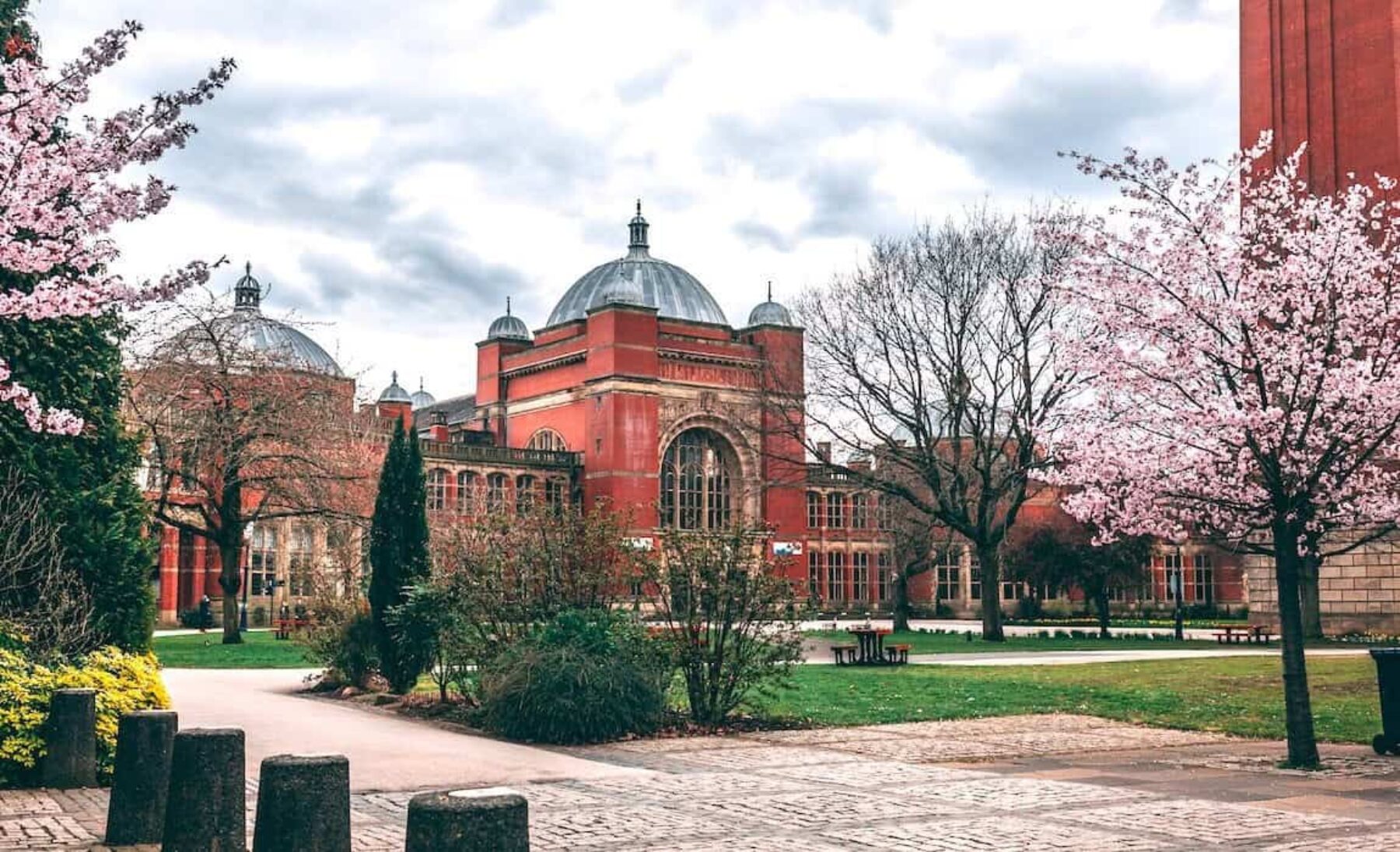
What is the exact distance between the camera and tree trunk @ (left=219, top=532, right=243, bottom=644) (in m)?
33.1

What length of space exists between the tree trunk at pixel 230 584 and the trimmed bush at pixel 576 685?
69.2 ft

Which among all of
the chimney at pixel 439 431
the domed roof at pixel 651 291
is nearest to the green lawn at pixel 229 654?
the chimney at pixel 439 431

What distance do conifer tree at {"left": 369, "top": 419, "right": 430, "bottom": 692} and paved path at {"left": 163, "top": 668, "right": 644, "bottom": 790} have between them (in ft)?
3.12

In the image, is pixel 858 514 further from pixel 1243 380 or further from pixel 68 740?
pixel 68 740

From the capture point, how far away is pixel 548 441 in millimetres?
64875

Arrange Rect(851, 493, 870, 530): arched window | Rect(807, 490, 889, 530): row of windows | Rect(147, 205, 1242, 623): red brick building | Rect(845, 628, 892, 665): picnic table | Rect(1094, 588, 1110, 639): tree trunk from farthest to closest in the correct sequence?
Rect(807, 490, 889, 530): row of windows, Rect(851, 493, 870, 530): arched window, Rect(147, 205, 1242, 623): red brick building, Rect(1094, 588, 1110, 639): tree trunk, Rect(845, 628, 892, 665): picnic table

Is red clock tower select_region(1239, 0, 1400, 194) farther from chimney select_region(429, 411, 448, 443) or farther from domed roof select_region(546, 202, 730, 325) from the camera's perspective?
chimney select_region(429, 411, 448, 443)

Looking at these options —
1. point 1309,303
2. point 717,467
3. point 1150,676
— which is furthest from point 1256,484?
point 717,467

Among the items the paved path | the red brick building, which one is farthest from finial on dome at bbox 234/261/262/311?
the paved path

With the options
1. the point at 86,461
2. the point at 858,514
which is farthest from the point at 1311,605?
the point at 858,514

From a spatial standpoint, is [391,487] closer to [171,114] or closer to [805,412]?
[171,114]

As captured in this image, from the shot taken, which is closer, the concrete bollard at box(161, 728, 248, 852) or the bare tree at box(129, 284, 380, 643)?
the concrete bollard at box(161, 728, 248, 852)

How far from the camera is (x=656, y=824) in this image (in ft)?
27.7

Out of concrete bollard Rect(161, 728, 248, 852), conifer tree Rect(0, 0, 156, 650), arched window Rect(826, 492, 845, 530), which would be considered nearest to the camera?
concrete bollard Rect(161, 728, 248, 852)
